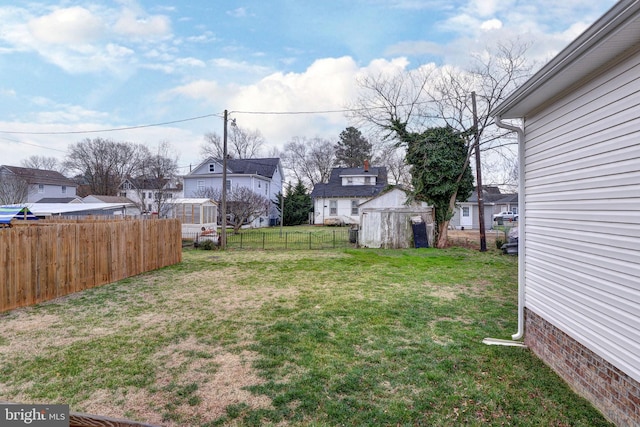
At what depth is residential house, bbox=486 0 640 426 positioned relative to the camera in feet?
7.98

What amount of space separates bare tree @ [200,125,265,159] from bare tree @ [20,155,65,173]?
20913 millimetres

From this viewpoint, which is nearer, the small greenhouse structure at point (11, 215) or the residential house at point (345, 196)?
the small greenhouse structure at point (11, 215)

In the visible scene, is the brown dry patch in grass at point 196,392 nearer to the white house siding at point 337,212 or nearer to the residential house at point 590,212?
the residential house at point 590,212

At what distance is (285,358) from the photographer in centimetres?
385

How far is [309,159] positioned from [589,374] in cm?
4185

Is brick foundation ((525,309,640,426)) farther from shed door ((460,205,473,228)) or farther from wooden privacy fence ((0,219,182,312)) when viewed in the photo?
shed door ((460,205,473,228))

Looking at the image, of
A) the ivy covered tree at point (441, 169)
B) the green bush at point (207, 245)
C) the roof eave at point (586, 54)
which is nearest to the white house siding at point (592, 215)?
the roof eave at point (586, 54)

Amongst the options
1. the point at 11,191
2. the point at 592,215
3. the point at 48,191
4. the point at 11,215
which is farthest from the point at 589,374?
the point at 48,191

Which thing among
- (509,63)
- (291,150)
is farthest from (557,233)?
(291,150)

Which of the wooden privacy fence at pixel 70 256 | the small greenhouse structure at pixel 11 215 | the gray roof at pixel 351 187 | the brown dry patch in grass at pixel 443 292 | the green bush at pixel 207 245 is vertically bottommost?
the brown dry patch in grass at pixel 443 292

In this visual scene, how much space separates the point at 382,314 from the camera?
548 centimetres

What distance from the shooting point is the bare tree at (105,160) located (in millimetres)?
41500

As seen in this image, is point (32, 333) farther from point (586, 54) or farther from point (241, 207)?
point (241, 207)

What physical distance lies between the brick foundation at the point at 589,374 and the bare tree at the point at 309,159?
3885 centimetres
